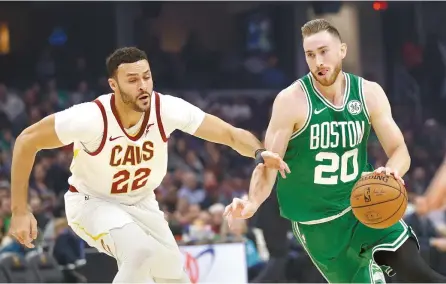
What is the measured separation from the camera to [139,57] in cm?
611

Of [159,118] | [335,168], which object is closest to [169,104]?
[159,118]

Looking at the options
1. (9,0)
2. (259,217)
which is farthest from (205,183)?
(9,0)

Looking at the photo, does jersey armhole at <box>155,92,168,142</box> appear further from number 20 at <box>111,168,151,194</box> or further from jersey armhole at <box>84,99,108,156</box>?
jersey armhole at <box>84,99,108,156</box>

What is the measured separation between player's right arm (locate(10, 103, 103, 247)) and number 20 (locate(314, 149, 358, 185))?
1.49m

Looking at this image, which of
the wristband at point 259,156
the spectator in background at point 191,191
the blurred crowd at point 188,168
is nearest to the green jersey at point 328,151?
the wristband at point 259,156

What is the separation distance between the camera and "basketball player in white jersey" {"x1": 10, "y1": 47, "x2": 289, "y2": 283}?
599cm

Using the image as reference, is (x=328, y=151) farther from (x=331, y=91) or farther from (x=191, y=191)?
(x=191, y=191)

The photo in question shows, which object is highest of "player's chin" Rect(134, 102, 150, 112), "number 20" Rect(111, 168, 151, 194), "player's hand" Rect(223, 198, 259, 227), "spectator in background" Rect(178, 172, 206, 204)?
"player's chin" Rect(134, 102, 150, 112)

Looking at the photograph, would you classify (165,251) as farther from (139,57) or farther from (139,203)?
(139,57)

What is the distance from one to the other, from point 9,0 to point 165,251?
1097cm

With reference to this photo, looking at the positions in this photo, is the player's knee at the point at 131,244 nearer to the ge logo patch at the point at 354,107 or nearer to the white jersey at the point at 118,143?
the white jersey at the point at 118,143

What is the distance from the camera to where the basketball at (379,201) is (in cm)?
552

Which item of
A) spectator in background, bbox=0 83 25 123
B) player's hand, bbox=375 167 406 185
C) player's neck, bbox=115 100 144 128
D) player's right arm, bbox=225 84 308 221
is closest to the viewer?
player's hand, bbox=375 167 406 185

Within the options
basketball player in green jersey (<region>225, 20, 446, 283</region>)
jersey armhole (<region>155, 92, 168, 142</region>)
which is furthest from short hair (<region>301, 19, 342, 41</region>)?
jersey armhole (<region>155, 92, 168, 142</region>)
